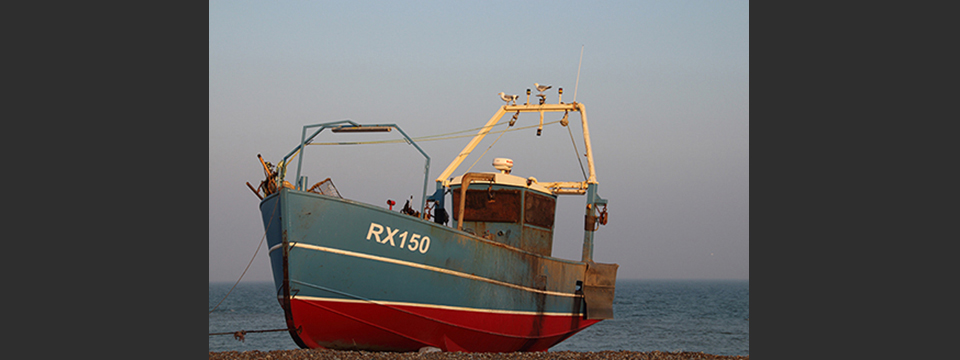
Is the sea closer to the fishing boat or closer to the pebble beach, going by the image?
the fishing boat

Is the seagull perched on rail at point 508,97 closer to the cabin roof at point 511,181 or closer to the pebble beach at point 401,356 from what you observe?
the cabin roof at point 511,181

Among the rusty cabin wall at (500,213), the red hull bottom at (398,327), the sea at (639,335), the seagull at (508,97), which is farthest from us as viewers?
the sea at (639,335)

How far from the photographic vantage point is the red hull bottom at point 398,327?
15117 millimetres

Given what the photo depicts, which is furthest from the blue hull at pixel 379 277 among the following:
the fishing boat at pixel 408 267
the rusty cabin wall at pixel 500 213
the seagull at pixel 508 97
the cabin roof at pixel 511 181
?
the seagull at pixel 508 97

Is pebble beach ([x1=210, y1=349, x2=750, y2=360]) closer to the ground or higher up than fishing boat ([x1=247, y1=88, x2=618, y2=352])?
closer to the ground

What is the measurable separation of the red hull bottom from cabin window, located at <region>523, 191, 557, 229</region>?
9.25 feet

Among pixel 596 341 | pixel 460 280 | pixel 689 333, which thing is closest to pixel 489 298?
pixel 460 280

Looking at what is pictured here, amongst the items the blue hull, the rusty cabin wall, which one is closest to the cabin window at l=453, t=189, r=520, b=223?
the rusty cabin wall

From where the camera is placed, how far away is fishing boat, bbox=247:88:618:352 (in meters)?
14.9

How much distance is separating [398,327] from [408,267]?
129 cm

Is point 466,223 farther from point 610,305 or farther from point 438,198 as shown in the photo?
point 610,305

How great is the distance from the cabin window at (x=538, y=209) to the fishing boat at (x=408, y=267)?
0.05 m

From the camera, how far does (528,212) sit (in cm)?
2059

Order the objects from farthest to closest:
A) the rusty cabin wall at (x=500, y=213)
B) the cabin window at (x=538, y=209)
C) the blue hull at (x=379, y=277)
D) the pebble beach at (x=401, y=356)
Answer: the cabin window at (x=538, y=209), the rusty cabin wall at (x=500, y=213), the blue hull at (x=379, y=277), the pebble beach at (x=401, y=356)
